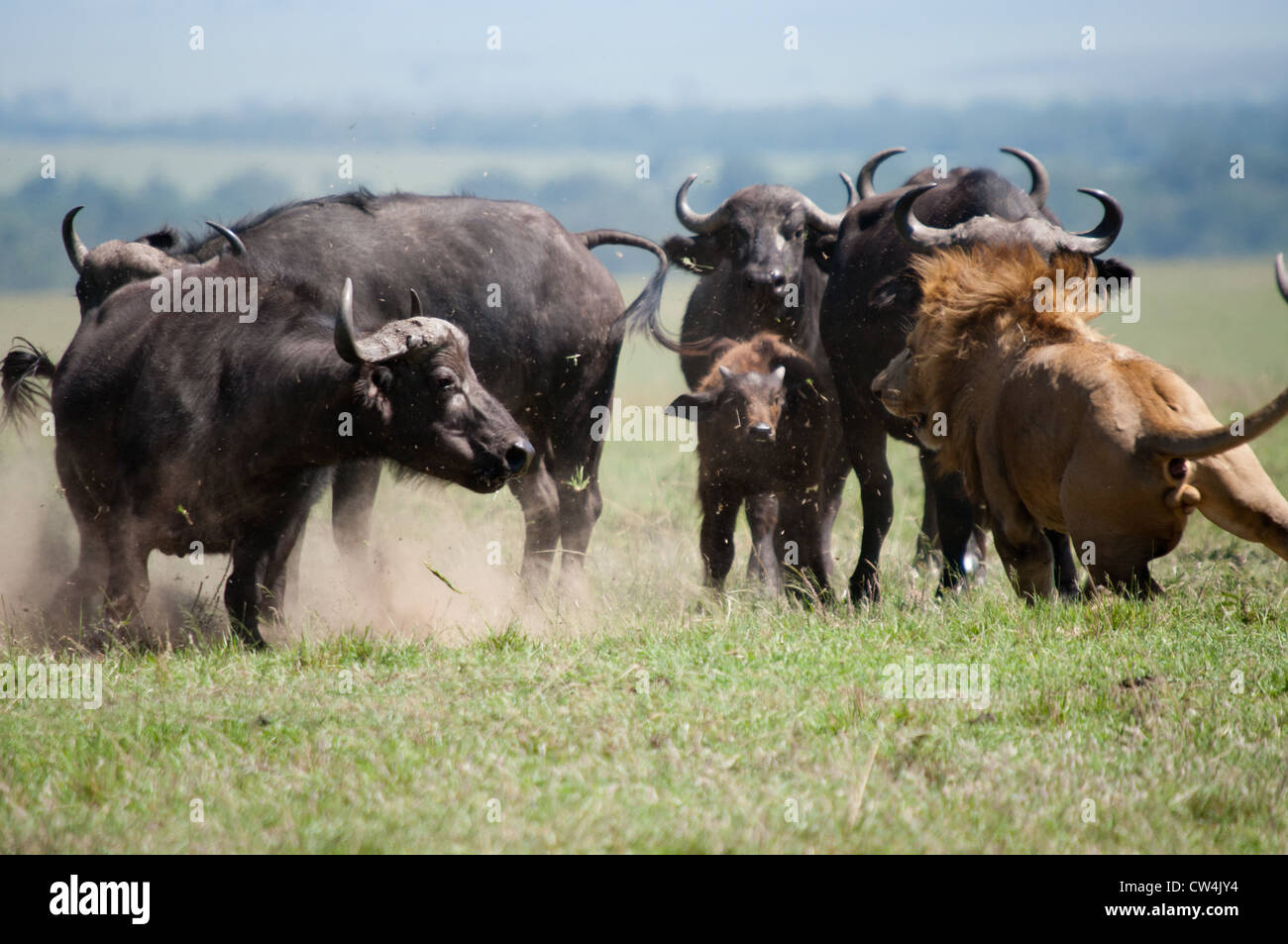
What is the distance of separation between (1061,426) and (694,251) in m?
5.03

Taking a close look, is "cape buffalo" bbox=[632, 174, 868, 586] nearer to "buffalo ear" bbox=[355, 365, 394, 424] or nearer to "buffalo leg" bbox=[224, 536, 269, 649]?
"buffalo ear" bbox=[355, 365, 394, 424]

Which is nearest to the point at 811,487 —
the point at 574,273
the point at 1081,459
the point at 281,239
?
the point at 574,273

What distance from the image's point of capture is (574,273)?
9047 mm

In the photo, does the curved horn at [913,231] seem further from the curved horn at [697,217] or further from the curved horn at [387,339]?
the curved horn at [387,339]

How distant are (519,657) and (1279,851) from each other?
332 cm

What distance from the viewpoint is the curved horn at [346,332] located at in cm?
632

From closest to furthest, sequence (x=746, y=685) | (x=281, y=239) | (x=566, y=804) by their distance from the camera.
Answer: (x=566, y=804), (x=746, y=685), (x=281, y=239)

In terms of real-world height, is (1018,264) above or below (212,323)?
above

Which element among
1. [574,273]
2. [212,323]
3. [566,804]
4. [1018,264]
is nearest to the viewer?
[566,804]

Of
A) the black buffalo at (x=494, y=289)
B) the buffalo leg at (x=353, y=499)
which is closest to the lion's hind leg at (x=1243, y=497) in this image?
the black buffalo at (x=494, y=289)

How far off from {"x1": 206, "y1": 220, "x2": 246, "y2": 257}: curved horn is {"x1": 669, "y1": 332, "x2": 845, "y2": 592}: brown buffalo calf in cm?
273

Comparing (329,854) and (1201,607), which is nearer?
(329,854)

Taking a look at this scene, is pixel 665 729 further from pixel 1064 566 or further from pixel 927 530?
pixel 927 530

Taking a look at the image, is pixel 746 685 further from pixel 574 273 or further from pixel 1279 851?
pixel 574 273
